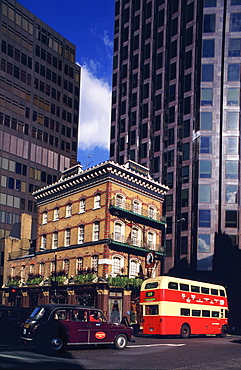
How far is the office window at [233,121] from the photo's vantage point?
71.1 meters

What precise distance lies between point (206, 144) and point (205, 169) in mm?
3802

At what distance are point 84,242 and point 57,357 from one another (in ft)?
104

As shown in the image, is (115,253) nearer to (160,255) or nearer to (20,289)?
(160,255)

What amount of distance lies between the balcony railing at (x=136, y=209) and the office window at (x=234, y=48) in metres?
30.3

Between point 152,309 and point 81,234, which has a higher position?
point 81,234

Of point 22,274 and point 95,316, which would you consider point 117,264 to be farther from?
point 95,316

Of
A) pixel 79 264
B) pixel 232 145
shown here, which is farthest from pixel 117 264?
pixel 232 145

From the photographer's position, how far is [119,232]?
51.4 m

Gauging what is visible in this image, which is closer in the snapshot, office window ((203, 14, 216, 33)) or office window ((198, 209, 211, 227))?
office window ((198, 209, 211, 227))

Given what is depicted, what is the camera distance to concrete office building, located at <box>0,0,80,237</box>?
9094cm

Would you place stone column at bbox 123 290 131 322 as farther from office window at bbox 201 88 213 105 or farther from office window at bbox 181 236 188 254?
office window at bbox 201 88 213 105

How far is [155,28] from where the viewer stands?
86.1 metres

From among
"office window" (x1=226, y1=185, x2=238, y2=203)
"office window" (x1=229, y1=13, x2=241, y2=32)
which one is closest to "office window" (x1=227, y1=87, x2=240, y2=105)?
"office window" (x1=229, y1=13, x2=241, y2=32)

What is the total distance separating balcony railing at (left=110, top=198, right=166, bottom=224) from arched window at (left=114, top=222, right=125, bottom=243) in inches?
71.4
